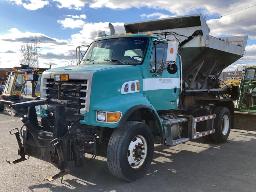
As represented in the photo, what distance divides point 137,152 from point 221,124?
4297 mm

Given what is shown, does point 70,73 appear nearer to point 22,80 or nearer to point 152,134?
point 152,134

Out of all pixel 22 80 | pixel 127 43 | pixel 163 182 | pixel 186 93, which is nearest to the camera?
pixel 163 182

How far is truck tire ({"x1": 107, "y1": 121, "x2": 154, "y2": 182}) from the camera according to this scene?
6699 millimetres

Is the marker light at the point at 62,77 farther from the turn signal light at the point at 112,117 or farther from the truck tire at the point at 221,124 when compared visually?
the truck tire at the point at 221,124

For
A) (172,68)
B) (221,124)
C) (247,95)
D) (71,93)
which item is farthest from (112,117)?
(247,95)

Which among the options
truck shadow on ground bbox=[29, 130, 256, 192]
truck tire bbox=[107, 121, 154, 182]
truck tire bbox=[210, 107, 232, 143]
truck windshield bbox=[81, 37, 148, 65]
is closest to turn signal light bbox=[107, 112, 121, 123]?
truck tire bbox=[107, 121, 154, 182]

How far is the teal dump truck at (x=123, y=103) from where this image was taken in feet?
22.2

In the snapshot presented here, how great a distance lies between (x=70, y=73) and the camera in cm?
723

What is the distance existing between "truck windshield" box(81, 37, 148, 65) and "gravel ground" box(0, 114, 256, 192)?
2204 mm

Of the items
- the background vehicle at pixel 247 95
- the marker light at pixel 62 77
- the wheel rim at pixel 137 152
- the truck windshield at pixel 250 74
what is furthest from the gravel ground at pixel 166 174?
the truck windshield at pixel 250 74

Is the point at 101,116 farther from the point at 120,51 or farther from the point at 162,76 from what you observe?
the point at 162,76

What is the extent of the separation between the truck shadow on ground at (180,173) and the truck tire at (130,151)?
0.22 metres

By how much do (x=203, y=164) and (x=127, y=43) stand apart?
3.04 m

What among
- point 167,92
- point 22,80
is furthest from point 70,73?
point 22,80
